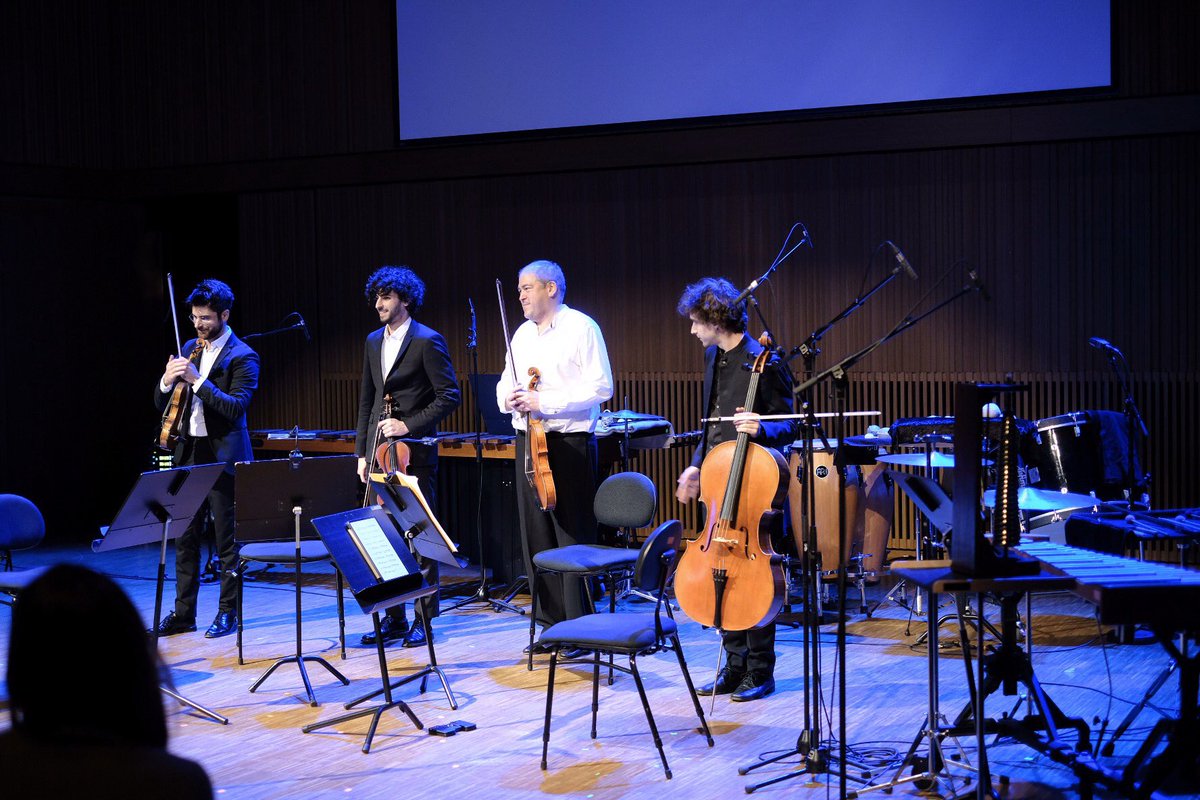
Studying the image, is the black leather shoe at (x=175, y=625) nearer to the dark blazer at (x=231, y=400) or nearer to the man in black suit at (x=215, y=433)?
the man in black suit at (x=215, y=433)

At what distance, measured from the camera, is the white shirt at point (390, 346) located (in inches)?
239

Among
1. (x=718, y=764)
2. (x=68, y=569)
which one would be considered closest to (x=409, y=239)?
(x=718, y=764)

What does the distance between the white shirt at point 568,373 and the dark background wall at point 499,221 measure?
3000 millimetres

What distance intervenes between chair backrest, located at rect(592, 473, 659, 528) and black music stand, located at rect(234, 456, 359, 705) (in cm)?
112

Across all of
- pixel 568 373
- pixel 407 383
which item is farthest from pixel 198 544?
pixel 568 373

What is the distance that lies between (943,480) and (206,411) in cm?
382

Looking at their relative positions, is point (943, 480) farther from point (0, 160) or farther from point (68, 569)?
point (0, 160)

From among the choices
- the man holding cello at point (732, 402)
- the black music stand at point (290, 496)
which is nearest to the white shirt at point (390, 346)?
the black music stand at point (290, 496)

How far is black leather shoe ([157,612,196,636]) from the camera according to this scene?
6352mm

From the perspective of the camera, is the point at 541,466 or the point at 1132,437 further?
the point at 1132,437

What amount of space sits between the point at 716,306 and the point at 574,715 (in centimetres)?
177

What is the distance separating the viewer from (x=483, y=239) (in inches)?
364

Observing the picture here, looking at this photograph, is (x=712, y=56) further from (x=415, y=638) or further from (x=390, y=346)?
(x=415, y=638)

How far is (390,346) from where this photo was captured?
6113mm
